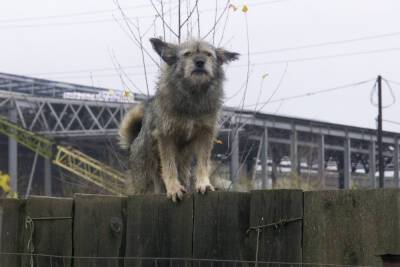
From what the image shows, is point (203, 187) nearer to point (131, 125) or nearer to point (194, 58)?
point (194, 58)

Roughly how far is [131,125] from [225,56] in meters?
1.88

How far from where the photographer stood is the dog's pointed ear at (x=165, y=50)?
26.8ft

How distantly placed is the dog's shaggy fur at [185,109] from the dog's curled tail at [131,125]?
2.83 ft

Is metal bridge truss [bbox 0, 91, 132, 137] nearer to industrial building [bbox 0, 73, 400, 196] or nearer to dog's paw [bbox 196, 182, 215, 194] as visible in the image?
industrial building [bbox 0, 73, 400, 196]

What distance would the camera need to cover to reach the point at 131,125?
31.5ft

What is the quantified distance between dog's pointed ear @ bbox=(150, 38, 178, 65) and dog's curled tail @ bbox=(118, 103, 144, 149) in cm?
134

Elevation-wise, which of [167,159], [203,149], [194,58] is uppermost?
[194,58]

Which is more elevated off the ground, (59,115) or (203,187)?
(59,115)

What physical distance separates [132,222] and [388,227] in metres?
2.52

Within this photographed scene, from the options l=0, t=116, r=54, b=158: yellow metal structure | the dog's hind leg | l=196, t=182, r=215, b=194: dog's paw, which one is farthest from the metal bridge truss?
l=196, t=182, r=215, b=194: dog's paw

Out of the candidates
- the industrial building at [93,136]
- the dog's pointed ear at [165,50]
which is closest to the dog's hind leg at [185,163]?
the dog's pointed ear at [165,50]

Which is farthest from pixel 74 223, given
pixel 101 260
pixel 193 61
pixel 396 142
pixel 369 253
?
pixel 396 142

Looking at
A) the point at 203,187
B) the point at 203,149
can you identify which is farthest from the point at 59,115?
the point at 203,187

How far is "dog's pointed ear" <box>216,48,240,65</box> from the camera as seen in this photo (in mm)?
8203
